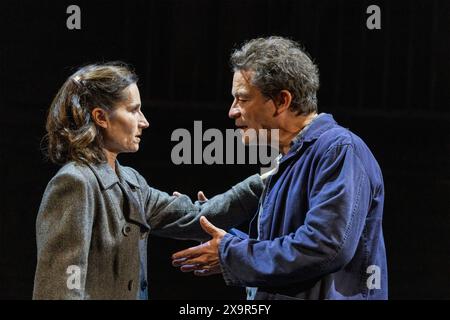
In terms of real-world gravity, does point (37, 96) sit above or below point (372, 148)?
above

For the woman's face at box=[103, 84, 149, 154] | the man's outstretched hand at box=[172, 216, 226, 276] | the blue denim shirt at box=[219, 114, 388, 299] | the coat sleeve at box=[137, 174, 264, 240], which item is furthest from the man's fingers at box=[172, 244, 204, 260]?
the woman's face at box=[103, 84, 149, 154]

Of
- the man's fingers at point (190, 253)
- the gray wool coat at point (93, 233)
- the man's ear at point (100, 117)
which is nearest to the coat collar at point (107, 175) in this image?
the gray wool coat at point (93, 233)

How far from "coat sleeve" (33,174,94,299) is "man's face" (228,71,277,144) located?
22.8 inches

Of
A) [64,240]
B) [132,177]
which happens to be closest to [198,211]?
[132,177]

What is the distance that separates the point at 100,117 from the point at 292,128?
0.64 metres

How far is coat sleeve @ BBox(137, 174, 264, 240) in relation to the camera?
101 inches

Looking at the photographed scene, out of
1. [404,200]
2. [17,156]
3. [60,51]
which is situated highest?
[60,51]

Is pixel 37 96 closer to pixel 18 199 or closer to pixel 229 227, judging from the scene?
pixel 18 199

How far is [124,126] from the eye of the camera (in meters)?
2.36

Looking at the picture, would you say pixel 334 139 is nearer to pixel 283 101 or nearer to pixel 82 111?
pixel 283 101

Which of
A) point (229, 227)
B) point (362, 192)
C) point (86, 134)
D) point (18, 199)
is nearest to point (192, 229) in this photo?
point (229, 227)

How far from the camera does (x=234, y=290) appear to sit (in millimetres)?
3227
